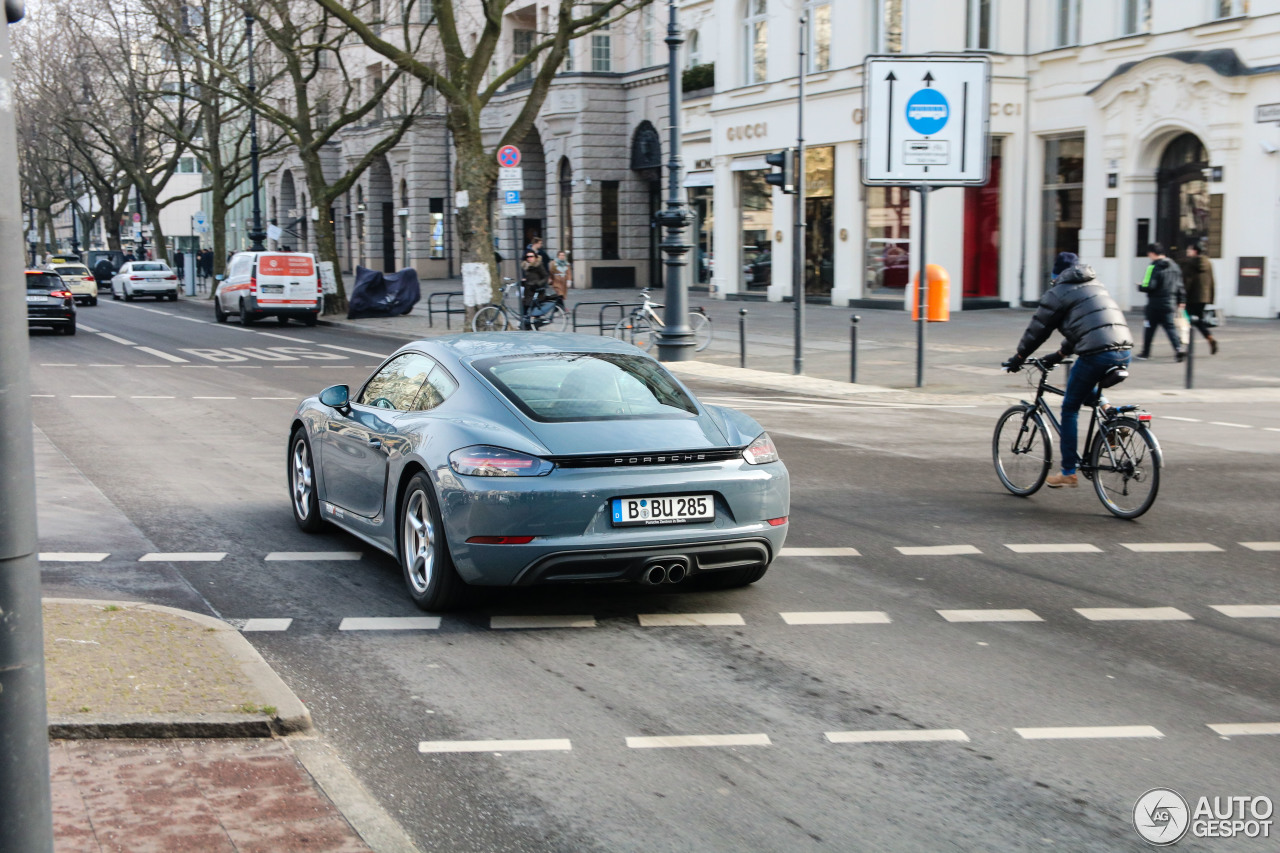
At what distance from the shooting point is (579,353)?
24.5 ft

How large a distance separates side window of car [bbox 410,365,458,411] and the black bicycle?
14.9 feet

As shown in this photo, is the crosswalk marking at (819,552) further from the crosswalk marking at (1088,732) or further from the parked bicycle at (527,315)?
the parked bicycle at (527,315)

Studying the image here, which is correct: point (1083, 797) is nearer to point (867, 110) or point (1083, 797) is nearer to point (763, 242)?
point (867, 110)

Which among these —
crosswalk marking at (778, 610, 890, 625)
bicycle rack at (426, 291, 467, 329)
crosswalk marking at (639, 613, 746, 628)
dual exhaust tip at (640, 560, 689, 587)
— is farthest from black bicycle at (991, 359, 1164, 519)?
bicycle rack at (426, 291, 467, 329)

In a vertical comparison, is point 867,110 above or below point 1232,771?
above

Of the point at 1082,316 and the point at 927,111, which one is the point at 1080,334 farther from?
the point at 927,111

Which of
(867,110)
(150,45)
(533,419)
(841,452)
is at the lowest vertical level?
(841,452)

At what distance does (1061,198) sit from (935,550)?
81.7 feet

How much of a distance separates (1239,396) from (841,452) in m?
6.86

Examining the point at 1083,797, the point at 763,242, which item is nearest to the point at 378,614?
the point at 1083,797

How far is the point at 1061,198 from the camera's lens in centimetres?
3130

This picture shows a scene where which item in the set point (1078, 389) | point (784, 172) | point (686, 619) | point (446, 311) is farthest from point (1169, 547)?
point (446, 311)

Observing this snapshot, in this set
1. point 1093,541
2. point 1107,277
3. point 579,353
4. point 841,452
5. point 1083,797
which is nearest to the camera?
point 1083,797

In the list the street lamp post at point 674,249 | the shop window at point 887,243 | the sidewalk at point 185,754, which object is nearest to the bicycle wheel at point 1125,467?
the sidewalk at point 185,754
